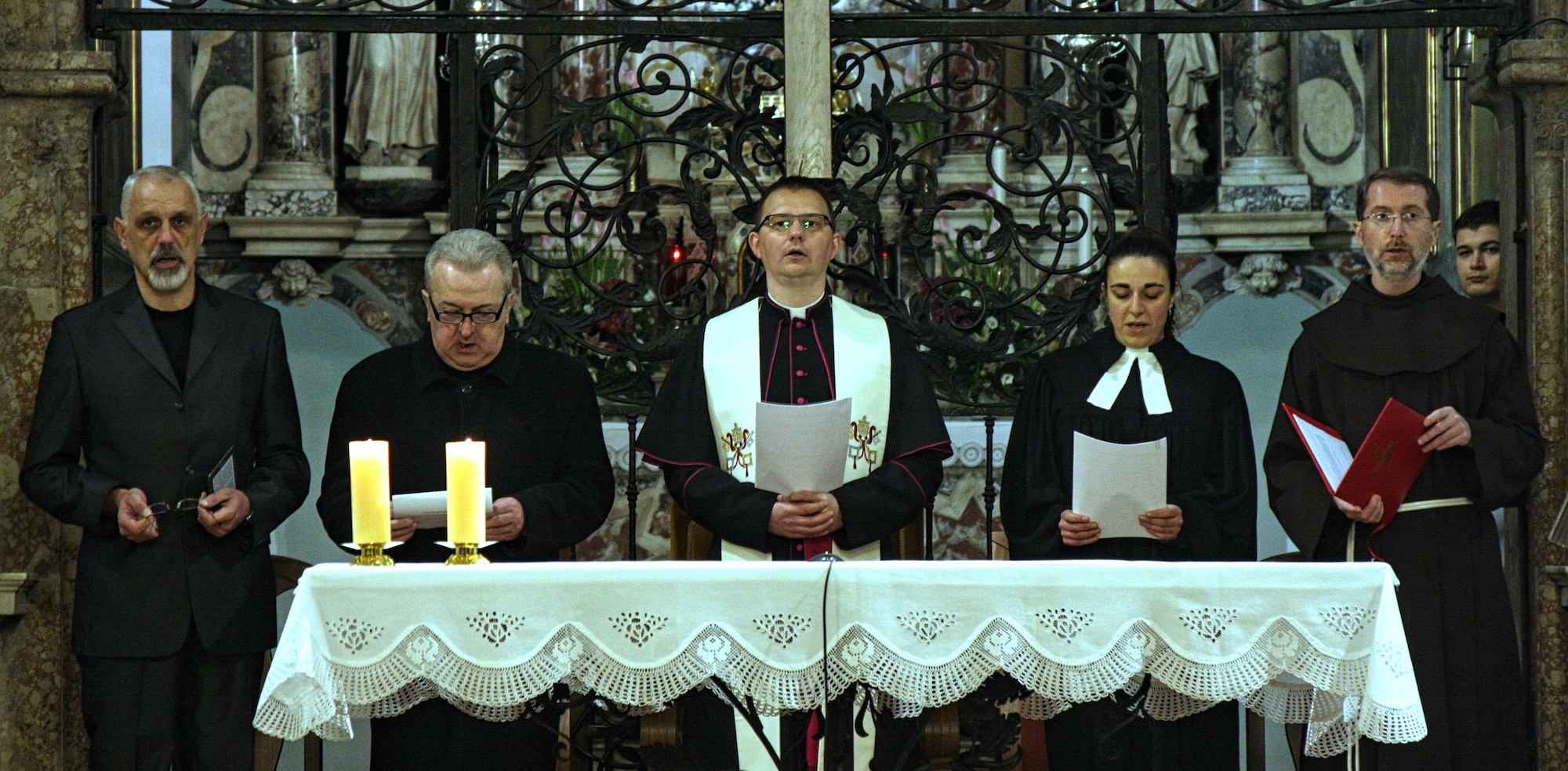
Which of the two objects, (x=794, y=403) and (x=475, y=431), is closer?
(x=475, y=431)

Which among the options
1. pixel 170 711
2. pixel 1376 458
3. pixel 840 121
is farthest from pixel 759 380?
pixel 170 711

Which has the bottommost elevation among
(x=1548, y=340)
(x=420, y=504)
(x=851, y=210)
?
(x=420, y=504)

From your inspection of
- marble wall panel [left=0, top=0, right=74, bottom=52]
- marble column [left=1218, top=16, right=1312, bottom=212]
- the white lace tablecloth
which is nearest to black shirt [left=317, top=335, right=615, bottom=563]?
the white lace tablecloth

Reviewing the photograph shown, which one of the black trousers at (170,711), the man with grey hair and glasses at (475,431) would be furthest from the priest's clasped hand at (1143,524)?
the black trousers at (170,711)

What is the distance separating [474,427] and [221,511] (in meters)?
0.70

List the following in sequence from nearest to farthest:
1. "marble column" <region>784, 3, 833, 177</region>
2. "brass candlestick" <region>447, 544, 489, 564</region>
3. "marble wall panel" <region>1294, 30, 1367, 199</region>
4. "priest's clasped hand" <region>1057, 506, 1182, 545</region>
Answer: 1. "brass candlestick" <region>447, 544, 489, 564</region>
2. "priest's clasped hand" <region>1057, 506, 1182, 545</region>
3. "marble column" <region>784, 3, 833, 177</region>
4. "marble wall panel" <region>1294, 30, 1367, 199</region>

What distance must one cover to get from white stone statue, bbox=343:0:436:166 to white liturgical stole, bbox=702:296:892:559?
3.17m

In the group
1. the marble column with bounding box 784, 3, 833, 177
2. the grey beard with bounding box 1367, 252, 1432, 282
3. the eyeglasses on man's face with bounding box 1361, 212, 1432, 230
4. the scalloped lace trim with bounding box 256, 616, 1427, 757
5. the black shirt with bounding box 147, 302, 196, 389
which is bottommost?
the scalloped lace trim with bounding box 256, 616, 1427, 757

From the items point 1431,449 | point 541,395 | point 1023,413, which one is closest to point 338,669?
point 541,395

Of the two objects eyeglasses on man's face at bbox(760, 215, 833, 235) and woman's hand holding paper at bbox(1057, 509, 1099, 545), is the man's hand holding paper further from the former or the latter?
eyeglasses on man's face at bbox(760, 215, 833, 235)

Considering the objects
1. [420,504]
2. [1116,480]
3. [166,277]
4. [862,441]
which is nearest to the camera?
[420,504]

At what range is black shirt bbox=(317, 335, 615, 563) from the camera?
4.80 metres

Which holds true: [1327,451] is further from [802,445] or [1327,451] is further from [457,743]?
[457,743]

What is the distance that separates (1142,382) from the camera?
5.04 meters
